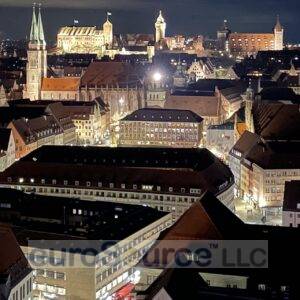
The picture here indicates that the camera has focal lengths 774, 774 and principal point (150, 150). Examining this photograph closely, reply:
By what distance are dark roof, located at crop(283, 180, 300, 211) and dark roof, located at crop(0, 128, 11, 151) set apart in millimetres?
31931

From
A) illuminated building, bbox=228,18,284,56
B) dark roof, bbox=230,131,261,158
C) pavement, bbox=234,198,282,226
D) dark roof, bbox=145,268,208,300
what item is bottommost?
pavement, bbox=234,198,282,226

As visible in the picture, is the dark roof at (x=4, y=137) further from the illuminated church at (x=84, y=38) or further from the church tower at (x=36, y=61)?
the illuminated church at (x=84, y=38)

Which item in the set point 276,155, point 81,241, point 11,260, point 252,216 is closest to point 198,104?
point 276,155

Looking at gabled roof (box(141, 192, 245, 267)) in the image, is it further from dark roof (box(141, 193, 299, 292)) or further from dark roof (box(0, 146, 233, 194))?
dark roof (box(0, 146, 233, 194))

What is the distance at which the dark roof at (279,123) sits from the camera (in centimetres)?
7556

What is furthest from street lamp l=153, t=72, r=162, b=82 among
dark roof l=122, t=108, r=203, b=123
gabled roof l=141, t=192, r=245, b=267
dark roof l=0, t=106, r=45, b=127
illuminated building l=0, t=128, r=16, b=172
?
gabled roof l=141, t=192, r=245, b=267

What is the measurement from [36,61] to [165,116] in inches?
1118

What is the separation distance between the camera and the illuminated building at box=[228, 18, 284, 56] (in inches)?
7510

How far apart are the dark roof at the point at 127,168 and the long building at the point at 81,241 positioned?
677 cm

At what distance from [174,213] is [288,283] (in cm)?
2351

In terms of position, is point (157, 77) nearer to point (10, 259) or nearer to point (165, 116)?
point (165, 116)

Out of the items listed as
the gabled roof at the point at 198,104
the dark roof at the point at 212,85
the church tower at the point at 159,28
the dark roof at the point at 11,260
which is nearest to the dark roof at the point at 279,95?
the gabled roof at the point at 198,104

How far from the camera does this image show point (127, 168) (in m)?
61.1

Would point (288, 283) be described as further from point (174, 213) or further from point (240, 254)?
point (174, 213)
